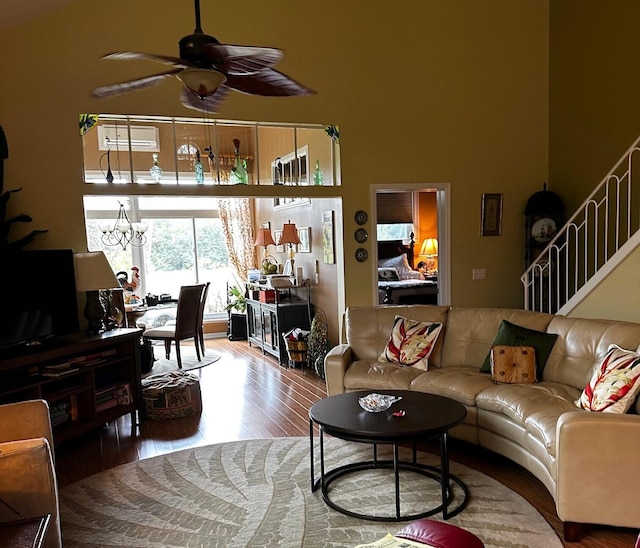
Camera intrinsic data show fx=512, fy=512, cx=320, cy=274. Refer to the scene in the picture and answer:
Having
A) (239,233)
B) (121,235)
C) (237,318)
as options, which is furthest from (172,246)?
(237,318)

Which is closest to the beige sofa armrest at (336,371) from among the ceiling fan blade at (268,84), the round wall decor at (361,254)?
the round wall decor at (361,254)

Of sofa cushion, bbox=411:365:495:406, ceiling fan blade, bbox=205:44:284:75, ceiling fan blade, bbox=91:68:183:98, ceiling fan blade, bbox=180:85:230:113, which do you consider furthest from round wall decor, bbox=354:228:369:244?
ceiling fan blade, bbox=91:68:183:98

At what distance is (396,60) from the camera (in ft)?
18.6

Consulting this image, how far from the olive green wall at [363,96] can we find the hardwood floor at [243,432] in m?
1.32

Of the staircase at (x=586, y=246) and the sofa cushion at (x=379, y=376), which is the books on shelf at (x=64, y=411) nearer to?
the sofa cushion at (x=379, y=376)

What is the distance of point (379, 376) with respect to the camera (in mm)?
3926

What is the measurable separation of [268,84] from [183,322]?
4.18 m

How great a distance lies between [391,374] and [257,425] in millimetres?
1250

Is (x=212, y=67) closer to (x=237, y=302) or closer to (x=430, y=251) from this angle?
(x=237, y=302)

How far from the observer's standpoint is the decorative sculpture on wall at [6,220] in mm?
4121

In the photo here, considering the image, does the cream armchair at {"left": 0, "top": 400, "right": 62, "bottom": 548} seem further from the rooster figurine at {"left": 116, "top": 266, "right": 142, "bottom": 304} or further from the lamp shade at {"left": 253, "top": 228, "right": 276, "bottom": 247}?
Answer: the lamp shade at {"left": 253, "top": 228, "right": 276, "bottom": 247}

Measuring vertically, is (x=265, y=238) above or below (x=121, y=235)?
below

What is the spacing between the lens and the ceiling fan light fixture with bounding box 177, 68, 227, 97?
2.61m

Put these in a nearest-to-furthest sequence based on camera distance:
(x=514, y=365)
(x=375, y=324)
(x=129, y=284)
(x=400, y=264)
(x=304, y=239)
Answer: (x=514, y=365)
(x=375, y=324)
(x=304, y=239)
(x=129, y=284)
(x=400, y=264)
